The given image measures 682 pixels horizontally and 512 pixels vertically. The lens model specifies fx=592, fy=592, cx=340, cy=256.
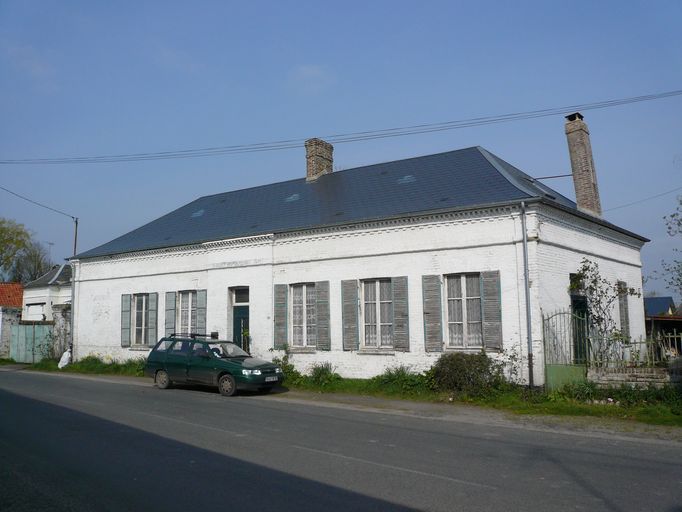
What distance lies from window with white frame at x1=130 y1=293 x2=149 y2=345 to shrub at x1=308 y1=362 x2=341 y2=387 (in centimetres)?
912

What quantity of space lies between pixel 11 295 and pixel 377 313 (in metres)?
36.0

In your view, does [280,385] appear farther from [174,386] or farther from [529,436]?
[529,436]

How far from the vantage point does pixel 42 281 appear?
3841 centimetres

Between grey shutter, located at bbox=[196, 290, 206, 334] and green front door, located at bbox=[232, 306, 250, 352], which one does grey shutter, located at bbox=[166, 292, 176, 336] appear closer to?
grey shutter, located at bbox=[196, 290, 206, 334]

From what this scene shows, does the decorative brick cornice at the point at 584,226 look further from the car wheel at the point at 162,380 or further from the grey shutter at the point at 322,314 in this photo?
the car wheel at the point at 162,380

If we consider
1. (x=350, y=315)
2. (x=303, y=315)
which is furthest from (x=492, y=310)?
(x=303, y=315)

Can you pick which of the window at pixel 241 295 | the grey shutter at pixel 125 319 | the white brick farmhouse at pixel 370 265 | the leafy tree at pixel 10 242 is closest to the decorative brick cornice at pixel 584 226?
the white brick farmhouse at pixel 370 265

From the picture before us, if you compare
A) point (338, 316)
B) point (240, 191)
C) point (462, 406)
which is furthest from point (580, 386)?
point (240, 191)

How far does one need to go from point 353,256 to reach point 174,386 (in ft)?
22.7

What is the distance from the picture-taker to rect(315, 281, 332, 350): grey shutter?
1850cm

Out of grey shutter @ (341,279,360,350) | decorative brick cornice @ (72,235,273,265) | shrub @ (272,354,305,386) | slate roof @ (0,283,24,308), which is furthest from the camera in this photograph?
slate roof @ (0,283,24,308)

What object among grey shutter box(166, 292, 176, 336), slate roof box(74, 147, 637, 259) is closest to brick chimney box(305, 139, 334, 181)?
slate roof box(74, 147, 637, 259)

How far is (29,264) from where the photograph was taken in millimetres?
62469

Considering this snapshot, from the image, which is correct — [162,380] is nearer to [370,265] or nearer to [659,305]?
[370,265]
